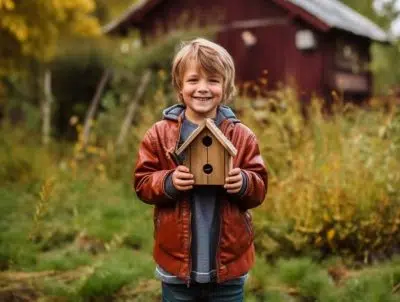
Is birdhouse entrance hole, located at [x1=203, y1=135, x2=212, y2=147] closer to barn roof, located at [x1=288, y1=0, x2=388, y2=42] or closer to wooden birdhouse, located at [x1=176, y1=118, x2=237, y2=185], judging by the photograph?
wooden birdhouse, located at [x1=176, y1=118, x2=237, y2=185]

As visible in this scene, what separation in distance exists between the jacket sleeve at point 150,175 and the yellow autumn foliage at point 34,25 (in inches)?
260

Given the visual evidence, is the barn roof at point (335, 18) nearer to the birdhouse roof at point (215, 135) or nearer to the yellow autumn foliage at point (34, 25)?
the yellow autumn foliage at point (34, 25)

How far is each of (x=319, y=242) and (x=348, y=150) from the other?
0.91m

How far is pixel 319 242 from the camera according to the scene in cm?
466

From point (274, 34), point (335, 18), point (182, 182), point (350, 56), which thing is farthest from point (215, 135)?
point (350, 56)

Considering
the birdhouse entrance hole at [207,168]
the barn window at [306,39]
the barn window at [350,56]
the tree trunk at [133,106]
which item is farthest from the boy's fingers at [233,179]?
the barn window at [350,56]

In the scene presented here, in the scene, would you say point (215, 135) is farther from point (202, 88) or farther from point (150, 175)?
point (150, 175)

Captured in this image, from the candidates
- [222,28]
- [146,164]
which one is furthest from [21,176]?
[222,28]

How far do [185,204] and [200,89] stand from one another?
19.6 inches

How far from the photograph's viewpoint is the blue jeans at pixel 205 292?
8.67 feet

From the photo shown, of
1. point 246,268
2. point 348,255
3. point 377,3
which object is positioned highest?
point 377,3

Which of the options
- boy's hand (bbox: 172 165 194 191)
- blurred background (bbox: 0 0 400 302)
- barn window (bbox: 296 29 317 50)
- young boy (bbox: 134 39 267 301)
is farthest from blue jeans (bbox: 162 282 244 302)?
barn window (bbox: 296 29 317 50)

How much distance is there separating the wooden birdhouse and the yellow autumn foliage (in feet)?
22.3

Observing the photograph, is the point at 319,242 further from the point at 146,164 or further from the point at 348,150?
the point at 146,164
